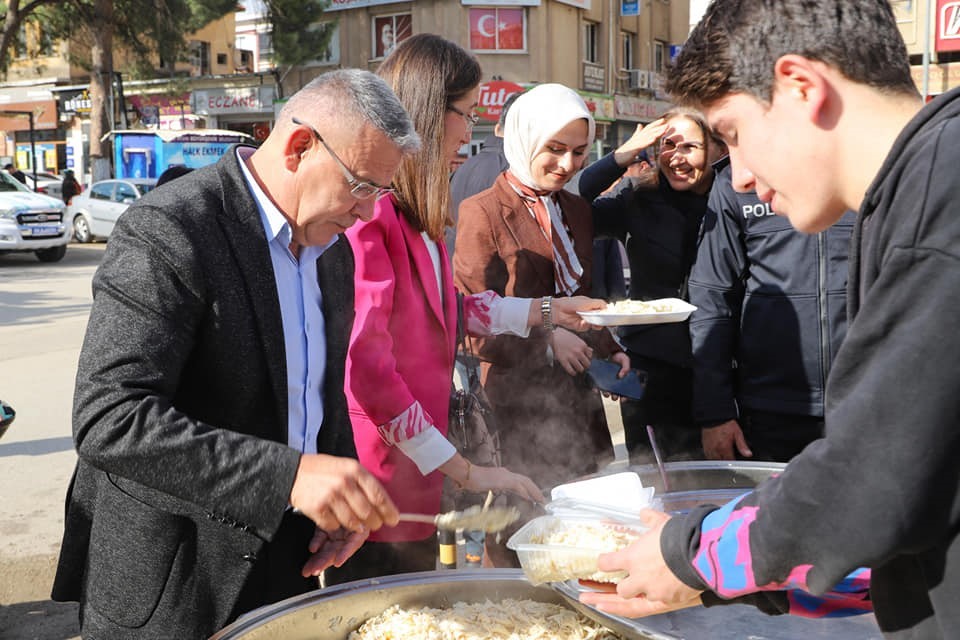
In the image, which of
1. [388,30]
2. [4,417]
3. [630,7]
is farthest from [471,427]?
[630,7]

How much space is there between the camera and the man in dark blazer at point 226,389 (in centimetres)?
146

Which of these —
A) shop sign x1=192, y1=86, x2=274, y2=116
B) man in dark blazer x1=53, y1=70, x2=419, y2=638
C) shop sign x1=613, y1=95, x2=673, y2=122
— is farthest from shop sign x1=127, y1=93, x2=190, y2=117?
man in dark blazer x1=53, y1=70, x2=419, y2=638

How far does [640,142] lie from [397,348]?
1664 millimetres

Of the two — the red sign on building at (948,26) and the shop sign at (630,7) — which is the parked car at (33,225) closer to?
the shop sign at (630,7)

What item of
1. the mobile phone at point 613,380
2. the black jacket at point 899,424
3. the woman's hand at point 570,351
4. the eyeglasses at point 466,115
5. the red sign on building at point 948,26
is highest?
the red sign on building at point 948,26

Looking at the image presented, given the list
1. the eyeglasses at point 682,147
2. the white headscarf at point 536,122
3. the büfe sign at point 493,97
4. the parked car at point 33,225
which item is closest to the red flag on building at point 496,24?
the büfe sign at point 493,97

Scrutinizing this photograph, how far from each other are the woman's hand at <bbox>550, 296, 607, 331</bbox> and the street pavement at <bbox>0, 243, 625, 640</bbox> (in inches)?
89.6

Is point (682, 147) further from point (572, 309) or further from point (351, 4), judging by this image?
point (351, 4)

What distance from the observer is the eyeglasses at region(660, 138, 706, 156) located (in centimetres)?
329

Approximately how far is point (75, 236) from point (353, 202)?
19.2 meters

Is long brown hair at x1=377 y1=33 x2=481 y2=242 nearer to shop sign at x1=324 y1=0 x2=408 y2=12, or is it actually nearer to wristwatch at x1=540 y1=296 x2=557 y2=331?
wristwatch at x1=540 y1=296 x2=557 y2=331

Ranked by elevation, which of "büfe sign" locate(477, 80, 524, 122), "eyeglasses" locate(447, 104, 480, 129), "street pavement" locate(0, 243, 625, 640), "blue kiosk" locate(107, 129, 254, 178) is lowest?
"street pavement" locate(0, 243, 625, 640)

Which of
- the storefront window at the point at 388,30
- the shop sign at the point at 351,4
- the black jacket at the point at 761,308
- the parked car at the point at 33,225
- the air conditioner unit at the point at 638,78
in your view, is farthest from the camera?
the air conditioner unit at the point at 638,78

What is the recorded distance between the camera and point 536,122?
3.11 m
